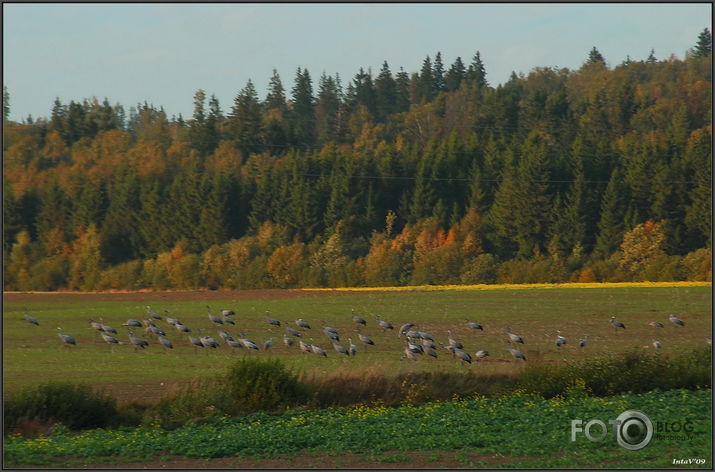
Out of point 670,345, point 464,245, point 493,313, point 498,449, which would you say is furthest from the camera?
point 464,245

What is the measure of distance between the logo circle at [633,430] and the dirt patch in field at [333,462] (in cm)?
279

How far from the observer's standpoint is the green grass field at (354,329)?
37.5 metres

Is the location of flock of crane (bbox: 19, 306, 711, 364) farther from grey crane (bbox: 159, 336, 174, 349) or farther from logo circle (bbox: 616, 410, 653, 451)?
logo circle (bbox: 616, 410, 653, 451)

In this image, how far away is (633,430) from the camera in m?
23.1

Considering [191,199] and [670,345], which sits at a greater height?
[191,199]

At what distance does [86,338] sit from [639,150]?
74.0 m

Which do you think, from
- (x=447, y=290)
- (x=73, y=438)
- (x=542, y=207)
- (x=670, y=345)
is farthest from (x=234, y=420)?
(x=542, y=207)

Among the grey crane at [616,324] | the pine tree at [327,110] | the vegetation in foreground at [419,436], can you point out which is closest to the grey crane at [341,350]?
the grey crane at [616,324]

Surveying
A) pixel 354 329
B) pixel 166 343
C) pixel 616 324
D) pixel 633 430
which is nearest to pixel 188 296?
pixel 354 329

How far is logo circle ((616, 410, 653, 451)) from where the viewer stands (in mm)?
22078

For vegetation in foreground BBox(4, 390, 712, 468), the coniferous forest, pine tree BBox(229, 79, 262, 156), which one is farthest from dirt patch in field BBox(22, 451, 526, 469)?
pine tree BBox(229, 79, 262, 156)

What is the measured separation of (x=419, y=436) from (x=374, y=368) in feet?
27.6

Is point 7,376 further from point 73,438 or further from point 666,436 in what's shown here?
point 666,436

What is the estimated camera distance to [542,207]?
351 feet
